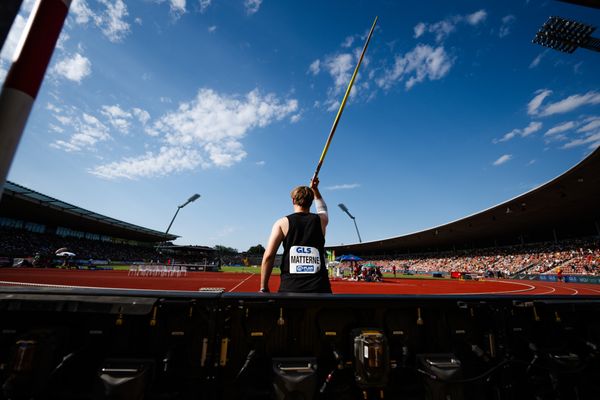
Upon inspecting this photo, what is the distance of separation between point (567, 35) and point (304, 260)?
121 feet

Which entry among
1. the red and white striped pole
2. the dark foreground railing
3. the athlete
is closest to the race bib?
the athlete

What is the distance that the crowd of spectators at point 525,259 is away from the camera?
2881cm

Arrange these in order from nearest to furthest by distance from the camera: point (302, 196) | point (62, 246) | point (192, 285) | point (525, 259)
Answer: point (302, 196) → point (192, 285) → point (525, 259) → point (62, 246)

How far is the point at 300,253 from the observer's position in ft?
8.41

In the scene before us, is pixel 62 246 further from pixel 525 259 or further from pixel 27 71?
pixel 525 259

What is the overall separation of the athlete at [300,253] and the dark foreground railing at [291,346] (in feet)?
1.18

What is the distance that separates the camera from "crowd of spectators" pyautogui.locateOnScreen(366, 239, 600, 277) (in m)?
28.8

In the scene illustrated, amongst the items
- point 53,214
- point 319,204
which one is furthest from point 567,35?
point 53,214

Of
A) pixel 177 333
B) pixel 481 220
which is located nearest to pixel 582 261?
pixel 481 220

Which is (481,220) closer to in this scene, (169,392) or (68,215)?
(169,392)

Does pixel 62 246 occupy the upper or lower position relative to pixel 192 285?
upper

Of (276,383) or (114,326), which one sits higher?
(114,326)

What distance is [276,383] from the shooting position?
1.79 meters

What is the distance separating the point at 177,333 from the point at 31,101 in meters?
1.80
